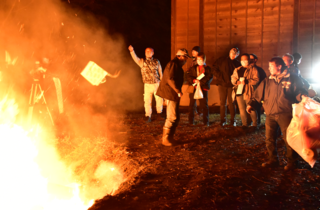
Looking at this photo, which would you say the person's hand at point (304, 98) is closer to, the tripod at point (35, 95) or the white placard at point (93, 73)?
the tripod at point (35, 95)

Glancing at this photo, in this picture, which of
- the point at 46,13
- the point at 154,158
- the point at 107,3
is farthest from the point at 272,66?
the point at 107,3

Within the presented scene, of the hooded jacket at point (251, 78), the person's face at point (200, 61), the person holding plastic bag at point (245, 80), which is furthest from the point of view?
the person's face at point (200, 61)

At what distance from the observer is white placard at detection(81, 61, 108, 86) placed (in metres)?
14.4

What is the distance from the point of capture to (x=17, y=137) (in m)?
5.99

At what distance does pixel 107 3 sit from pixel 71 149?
43.0ft

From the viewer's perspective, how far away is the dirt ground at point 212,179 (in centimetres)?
340

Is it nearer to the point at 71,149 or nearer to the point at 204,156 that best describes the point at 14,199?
the point at 71,149

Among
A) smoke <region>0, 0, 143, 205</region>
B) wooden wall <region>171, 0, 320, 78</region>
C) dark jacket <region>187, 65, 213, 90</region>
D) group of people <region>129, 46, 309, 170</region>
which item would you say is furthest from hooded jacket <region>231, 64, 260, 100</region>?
wooden wall <region>171, 0, 320, 78</region>

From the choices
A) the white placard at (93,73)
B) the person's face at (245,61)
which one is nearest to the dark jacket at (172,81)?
the person's face at (245,61)

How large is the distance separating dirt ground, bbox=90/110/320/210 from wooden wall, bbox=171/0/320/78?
16.1ft

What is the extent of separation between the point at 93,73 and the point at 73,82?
1.31 meters

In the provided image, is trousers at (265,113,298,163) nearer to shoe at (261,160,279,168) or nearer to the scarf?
shoe at (261,160,279,168)

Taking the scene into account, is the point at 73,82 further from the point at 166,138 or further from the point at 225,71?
the point at 166,138

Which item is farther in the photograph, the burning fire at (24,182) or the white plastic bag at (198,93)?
the white plastic bag at (198,93)
